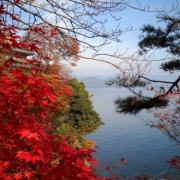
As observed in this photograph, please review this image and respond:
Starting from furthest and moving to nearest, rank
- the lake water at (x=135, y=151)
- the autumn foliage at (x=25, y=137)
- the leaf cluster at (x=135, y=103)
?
the lake water at (x=135, y=151) < the leaf cluster at (x=135, y=103) < the autumn foliage at (x=25, y=137)

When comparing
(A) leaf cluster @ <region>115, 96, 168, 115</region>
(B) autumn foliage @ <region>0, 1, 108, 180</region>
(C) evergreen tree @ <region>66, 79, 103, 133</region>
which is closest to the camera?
(B) autumn foliage @ <region>0, 1, 108, 180</region>

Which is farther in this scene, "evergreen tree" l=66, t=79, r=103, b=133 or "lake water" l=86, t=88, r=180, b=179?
"evergreen tree" l=66, t=79, r=103, b=133

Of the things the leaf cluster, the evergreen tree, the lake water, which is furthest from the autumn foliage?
the evergreen tree

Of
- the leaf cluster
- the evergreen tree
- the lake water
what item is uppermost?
the leaf cluster

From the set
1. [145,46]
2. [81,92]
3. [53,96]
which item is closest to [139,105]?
[145,46]

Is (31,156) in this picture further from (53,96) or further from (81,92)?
(81,92)

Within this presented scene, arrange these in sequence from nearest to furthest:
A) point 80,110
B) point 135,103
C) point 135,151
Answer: point 135,103 → point 80,110 → point 135,151

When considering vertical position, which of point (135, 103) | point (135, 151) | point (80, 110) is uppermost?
point (135, 103)

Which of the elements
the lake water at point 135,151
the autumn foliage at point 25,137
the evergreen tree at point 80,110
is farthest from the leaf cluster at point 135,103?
the evergreen tree at point 80,110

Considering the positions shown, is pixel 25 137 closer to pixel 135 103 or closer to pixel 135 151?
pixel 135 103

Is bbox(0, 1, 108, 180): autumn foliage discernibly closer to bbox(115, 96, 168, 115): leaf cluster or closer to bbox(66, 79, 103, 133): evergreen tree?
bbox(115, 96, 168, 115): leaf cluster

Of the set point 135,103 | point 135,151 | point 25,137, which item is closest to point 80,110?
point 135,151

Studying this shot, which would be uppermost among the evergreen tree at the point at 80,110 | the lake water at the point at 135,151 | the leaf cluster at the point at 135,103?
the leaf cluster at the point at 135,103

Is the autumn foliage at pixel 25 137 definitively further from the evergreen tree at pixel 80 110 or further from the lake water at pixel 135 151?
the evergreen tree at pixel 80 110
